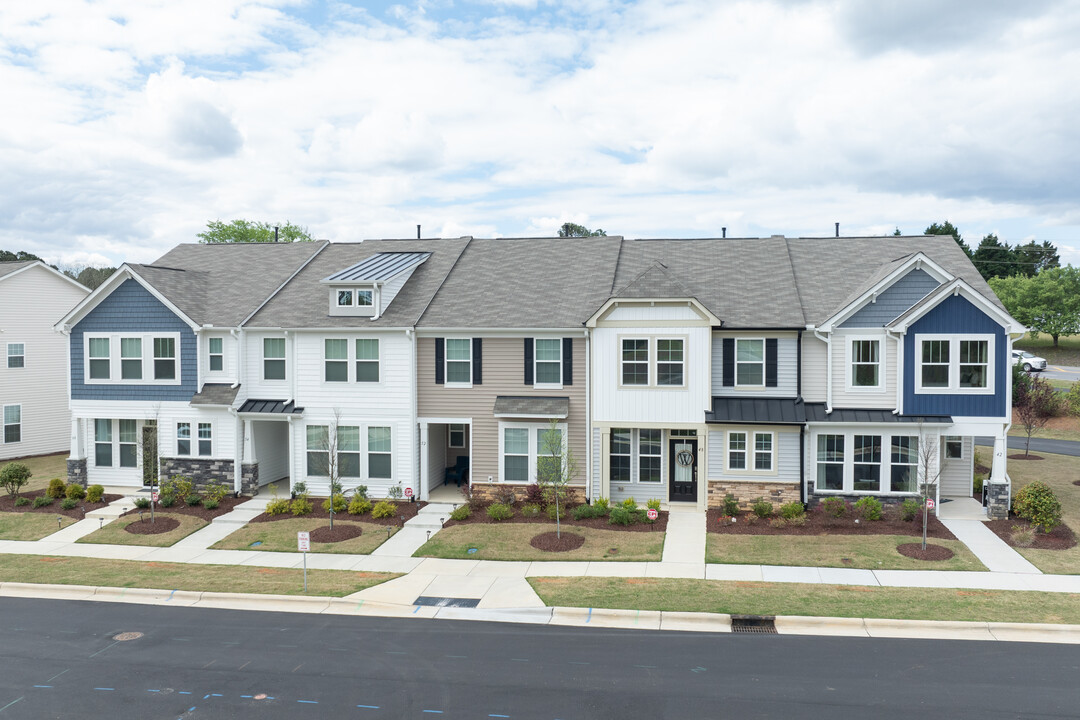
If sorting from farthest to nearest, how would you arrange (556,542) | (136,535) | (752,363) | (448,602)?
(752,363) < (136,535) < (556,542) < (448,602)

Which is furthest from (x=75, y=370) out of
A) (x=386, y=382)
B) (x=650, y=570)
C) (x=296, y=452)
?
(x=650, y=570)

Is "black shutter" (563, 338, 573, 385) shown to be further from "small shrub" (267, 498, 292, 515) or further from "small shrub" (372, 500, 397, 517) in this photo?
"small shrub" (267, 498, 292, 515)

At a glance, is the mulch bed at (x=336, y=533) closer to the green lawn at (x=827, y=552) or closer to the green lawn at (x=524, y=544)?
the green lawn at (x=524, y=544)

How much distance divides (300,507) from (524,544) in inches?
318

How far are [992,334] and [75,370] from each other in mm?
31475

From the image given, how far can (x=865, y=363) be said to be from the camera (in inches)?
951

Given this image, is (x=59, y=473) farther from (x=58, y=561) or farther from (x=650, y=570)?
(x=650, y=570)

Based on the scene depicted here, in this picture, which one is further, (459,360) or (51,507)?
(459,360)

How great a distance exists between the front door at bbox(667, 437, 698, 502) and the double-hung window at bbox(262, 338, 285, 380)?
14.1 meters

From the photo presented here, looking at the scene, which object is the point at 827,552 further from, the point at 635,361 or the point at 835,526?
the point at 635,361

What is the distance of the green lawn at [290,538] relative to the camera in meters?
21.3

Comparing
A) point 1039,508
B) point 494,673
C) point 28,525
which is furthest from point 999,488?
point 28,525

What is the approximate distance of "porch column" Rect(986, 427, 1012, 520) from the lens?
2275cm

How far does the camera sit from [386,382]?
86.0ft
